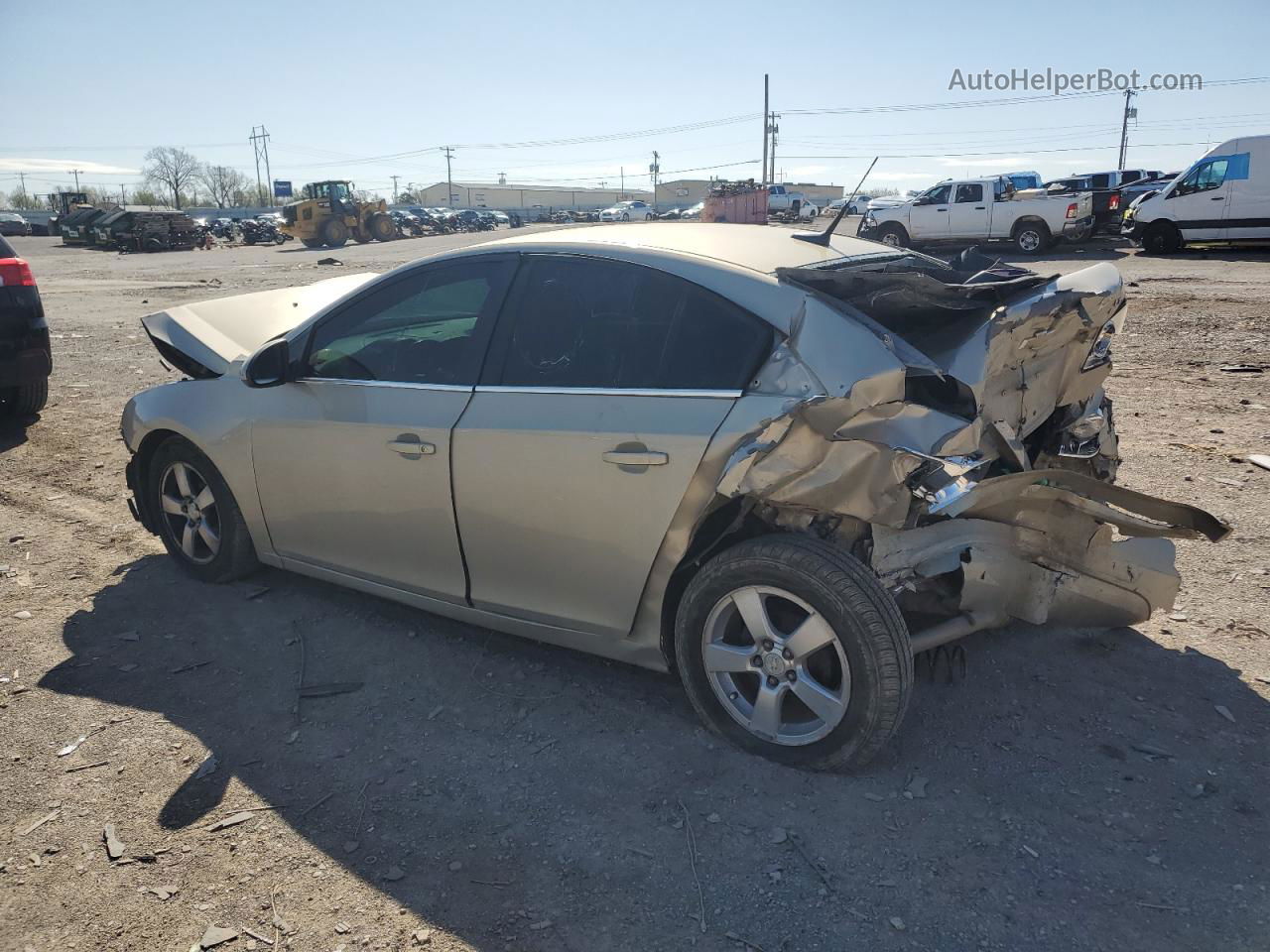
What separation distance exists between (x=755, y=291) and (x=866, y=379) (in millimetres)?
511

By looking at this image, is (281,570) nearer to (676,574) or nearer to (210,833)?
(210,833)

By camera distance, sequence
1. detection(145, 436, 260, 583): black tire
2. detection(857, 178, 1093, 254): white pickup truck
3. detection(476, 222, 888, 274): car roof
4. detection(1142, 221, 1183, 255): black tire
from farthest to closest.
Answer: detection(857, 178, 1093, 254): white pickup truck
detection(1142, 221, 1183, 255): black tire
detection(145, 436, 260, 583): black tire
detection(476, 222, 888, 274): car roof

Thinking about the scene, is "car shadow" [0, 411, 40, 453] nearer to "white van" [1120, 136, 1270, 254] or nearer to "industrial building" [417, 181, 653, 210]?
"white van" [1120, 136, 1270, 254]

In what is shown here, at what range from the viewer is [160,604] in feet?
14.6

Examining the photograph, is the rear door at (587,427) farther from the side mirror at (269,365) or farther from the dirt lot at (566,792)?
the side mirror at (269,365)

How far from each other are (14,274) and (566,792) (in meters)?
6.64

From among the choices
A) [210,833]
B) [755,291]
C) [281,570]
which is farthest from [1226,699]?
[281,570]

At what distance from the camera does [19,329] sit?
23.5 ft

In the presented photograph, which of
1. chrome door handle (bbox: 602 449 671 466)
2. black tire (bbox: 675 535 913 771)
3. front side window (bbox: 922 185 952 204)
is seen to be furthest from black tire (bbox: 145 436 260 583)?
front side window (bbox: 922 185 952 204)

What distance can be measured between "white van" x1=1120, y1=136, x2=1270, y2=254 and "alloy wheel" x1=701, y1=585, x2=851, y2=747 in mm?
21774

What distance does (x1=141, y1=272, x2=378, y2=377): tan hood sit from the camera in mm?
4473

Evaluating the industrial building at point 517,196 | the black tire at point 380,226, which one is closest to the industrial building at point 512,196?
the industrial building at point 517,196

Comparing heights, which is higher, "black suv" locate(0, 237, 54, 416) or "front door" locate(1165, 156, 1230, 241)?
"front door" locate(1165, 156, 1230, 241)

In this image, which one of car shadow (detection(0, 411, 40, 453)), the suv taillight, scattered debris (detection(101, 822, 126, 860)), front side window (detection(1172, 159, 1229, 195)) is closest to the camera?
scattered debris (detection(101, 822, 126, 860))
